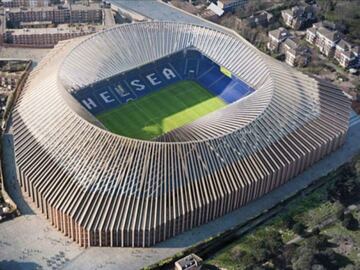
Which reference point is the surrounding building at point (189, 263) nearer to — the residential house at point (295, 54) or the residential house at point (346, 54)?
the residential house at point (295, 54)

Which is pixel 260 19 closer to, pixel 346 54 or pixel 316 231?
pixel 346 54

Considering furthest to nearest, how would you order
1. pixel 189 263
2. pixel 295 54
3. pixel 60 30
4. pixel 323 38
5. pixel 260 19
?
1. pixel 260 19
2. pixel 323 38
3. pixel 60 30
4. pixel 295 54
5. pixel 189 263

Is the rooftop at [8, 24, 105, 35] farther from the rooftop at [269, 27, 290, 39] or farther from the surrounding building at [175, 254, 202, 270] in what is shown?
the surrounding building at [175, 254, 202, 270]

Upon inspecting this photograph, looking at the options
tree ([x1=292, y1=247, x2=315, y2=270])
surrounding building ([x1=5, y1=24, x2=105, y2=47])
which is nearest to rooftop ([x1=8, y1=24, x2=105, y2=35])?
surrounding building ([x1=5, y1=24, x2=105, y2=47])

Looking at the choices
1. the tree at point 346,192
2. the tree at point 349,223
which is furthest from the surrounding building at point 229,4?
the tree at point 349,223

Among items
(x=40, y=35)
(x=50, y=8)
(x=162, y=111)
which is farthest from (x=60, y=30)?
(x=162, y=111)
